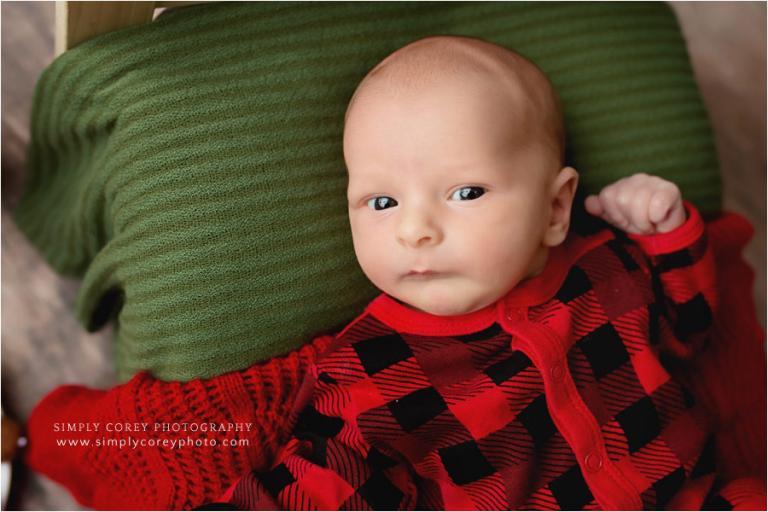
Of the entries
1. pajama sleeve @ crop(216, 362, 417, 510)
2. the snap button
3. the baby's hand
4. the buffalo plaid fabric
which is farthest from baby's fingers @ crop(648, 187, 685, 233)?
pajama sleeve @ crop(216, 362, 417, 510)

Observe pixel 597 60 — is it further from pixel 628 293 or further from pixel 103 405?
pixel 103 405

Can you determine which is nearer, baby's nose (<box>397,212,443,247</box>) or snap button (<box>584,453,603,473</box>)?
baby's nose (<box>397,212,443,247</box>)

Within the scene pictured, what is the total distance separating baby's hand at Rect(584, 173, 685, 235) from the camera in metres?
1.04

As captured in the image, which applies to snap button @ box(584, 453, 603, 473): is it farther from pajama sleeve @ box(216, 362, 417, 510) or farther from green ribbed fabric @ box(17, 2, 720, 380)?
green ribbed fabric @ box(17, 2, 720, 380)

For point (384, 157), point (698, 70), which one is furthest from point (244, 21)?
point (698, 70)

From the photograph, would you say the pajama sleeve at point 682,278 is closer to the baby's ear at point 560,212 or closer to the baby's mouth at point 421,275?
the baby's ear at point 560,212

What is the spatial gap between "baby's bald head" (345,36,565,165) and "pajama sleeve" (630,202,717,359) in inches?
9.4

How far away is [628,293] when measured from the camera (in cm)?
104

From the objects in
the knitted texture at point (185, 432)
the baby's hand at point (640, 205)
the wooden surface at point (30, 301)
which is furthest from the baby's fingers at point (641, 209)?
the wooden surface at point (30, 301)

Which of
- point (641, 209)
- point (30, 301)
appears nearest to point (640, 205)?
point (641, 209)

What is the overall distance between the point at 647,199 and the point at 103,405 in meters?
0.83

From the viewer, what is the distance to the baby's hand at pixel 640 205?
3.42 ft

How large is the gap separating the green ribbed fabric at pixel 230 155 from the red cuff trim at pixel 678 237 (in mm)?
167

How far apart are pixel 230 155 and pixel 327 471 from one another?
1.43 ft
